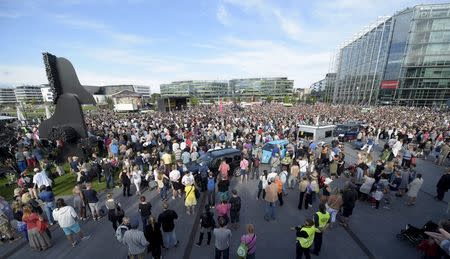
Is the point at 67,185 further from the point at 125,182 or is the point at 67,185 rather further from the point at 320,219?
the point at 320,219

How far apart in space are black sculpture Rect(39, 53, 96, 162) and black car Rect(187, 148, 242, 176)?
8373 mm

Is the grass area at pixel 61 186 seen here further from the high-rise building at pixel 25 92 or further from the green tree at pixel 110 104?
the high-rise building at pixel 25 92

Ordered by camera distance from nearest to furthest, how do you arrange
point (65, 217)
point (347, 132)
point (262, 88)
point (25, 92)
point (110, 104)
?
point (65, 217) → point (347, 132) → point (110, 104) → point (262, 88) → point (25, 92)

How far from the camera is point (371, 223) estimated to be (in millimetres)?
7066

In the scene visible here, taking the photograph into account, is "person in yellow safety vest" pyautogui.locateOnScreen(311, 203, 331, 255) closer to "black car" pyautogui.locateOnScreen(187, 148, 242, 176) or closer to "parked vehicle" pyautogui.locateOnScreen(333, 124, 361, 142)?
"black car" pyautogui.locateOnScreen(187, 148, 242, 176)

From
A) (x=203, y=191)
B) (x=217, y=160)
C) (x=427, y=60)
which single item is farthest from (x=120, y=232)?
(x=427, y=60)

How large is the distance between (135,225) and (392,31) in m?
76.6

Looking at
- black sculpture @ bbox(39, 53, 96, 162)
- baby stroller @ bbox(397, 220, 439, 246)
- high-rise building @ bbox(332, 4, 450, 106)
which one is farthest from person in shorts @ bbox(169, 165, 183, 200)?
high-rise building @ bbox(332, 4, 450, 106)

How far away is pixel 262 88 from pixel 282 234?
142 meters

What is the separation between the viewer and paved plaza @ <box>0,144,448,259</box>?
18.9ft

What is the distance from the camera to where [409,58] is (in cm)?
5297

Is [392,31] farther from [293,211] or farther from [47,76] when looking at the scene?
[47,76]

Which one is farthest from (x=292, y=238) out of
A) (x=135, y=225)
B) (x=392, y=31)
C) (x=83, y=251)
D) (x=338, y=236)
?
(x=392, y=31)

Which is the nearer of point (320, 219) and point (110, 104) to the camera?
point (320, 219)
